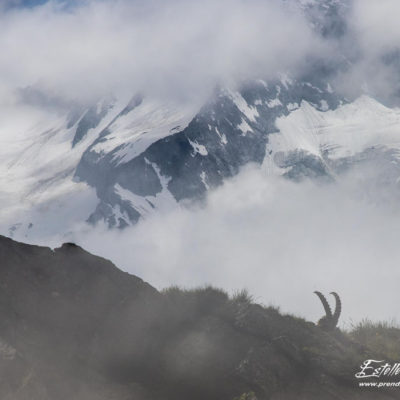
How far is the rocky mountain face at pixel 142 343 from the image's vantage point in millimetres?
21781

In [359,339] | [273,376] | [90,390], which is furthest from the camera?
[359,339]

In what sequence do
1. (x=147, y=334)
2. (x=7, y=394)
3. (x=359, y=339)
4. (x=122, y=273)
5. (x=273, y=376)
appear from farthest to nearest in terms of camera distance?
(x=359, y=339) < (x=122, y=273) < (x=147, y=334) < (x=273, y=376) < (x=7, y=394)

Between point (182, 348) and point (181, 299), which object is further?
point (181, 299)

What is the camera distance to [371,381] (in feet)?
78.6

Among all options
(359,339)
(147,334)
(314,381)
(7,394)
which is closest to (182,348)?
(147,334)

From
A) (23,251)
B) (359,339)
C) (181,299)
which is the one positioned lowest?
(359,339)

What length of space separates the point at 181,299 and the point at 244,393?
6071mm

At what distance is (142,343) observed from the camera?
2441 centimetres

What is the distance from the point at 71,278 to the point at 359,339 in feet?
42.2

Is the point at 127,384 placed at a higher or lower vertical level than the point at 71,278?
lower

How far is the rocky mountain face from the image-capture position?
21781 mm

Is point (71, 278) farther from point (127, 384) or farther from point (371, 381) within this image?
point (371, 381)

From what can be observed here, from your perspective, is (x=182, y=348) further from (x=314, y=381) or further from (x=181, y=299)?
(x=314, y=381)

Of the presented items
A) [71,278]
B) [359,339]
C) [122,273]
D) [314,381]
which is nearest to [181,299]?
[122,273]
